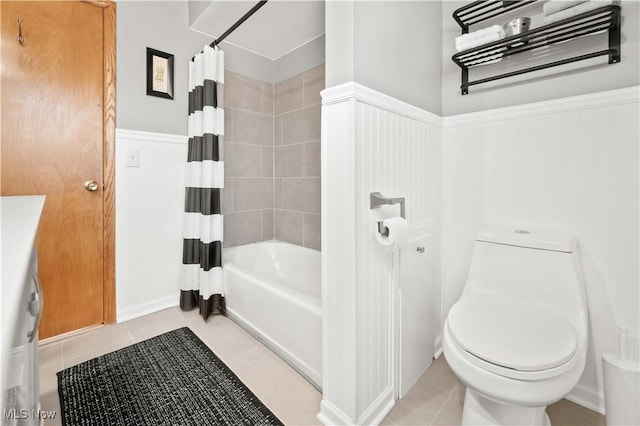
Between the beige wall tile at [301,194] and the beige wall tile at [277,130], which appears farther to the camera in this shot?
the beige wall tile at [277,130]

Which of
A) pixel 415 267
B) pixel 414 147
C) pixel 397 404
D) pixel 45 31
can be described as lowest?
pixel 397 404

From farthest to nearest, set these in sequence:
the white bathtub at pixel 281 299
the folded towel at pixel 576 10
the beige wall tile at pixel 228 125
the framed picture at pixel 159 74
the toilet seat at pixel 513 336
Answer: the beige wall tile at pixel 228 125, the framed picture at pixel 159 74, the white bathtub at pixel 281 299, the folded towel at pixel 576 10, the toilet seat at pixel 513 336

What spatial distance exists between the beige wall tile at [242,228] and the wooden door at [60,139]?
0.89m

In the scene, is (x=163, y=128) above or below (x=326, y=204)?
above

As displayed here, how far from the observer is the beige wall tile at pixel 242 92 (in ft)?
8.45

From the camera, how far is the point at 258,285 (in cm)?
184

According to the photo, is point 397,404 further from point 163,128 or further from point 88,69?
point 88,69

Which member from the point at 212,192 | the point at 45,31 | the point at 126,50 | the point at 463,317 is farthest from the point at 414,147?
the point at 45,31

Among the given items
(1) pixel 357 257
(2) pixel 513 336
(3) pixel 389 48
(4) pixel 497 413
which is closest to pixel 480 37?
(3) pixel 389 48

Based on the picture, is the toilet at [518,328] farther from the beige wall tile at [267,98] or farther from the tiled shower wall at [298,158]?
the beige wall tile at [267,98]

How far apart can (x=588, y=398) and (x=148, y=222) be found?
264 centimetres

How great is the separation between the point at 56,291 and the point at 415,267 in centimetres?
211

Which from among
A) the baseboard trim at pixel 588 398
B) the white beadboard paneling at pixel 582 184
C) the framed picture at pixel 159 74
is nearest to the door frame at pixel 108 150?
the framed picture at pixel 159 74

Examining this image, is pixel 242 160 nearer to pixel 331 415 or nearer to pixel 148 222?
pixel 148 222
